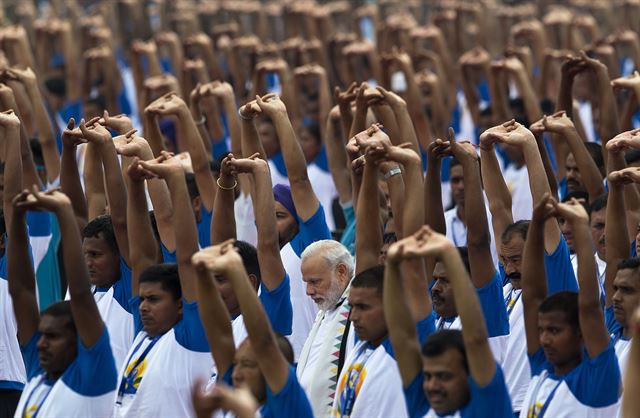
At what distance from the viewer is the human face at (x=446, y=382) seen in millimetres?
5000

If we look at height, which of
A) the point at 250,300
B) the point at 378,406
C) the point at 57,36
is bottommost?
the point at 378,406

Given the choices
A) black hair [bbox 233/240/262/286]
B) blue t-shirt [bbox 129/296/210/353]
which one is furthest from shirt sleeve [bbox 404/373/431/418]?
black hair [bbox 233/240/262/286]

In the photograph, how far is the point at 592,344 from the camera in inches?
206

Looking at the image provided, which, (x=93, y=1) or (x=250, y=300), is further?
(x=93, y=1)

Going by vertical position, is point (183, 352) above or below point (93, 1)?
below

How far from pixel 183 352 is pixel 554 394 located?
1691 millimetres

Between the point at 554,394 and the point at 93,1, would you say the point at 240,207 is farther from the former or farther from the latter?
the point at 93,1

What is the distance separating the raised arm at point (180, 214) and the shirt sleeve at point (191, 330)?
1.9 inches

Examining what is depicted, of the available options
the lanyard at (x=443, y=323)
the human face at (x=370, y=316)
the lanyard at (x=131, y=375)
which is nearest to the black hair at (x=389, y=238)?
the lanyard at (x=443, y=323)

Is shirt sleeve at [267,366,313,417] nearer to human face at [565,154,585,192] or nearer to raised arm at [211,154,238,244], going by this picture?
raised arm at [211,154,238,244]

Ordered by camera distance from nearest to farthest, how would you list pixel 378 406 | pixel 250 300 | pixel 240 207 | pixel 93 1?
pixel 250 300 → pixel 378 406 → pixel 240 207 → pixel 93 1

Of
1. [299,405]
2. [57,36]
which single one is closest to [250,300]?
[299,405]

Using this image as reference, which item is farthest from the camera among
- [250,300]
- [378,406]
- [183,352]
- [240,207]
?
[240,207]

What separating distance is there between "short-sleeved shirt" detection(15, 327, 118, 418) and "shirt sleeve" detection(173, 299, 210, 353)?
40 cm
